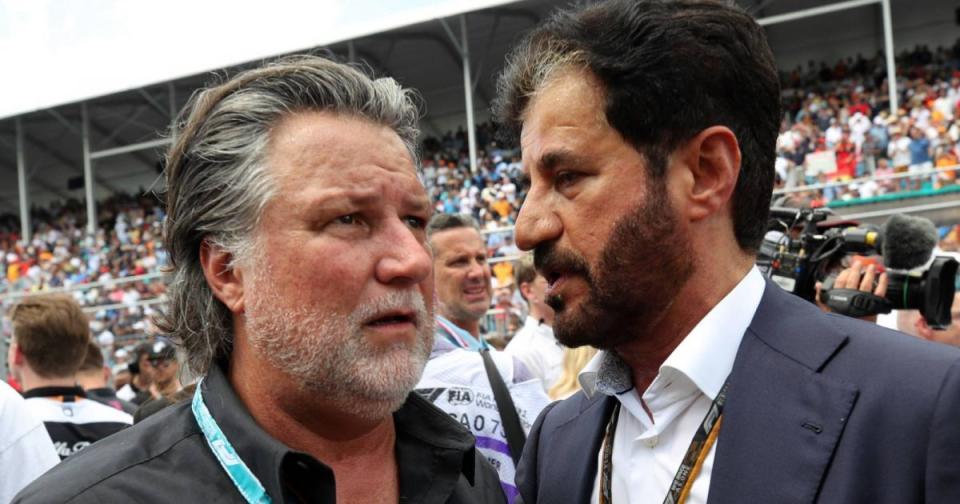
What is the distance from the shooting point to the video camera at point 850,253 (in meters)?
2.82

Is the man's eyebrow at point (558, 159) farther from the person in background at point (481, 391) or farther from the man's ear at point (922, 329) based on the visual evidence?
the man's ear at point (922, 329)

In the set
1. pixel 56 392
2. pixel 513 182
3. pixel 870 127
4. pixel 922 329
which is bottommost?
pixel 56 392

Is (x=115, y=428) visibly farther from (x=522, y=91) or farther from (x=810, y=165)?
(x=810, y=165)

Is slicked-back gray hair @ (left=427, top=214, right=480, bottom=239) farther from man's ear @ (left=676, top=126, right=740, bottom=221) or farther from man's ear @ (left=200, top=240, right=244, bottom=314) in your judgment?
man's ear @ (left=676, top=126, right=740, bottom=221)

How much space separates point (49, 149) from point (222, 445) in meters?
29.4

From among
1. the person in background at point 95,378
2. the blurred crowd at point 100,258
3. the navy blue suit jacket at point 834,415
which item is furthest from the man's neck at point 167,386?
the blurred crowd at point 100,258

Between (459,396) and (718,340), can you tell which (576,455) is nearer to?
(718,340)

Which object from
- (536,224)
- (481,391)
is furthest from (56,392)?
(536,224)

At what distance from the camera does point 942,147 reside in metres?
13.4

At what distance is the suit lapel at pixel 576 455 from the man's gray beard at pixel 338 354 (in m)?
0.44

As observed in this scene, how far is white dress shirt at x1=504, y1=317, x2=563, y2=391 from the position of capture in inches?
237

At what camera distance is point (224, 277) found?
6.08 ft

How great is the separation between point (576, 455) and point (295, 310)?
71cm

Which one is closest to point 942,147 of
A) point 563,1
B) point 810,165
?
point 810,165
